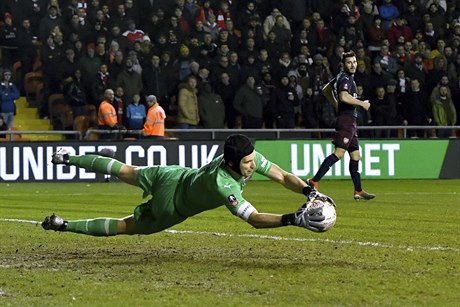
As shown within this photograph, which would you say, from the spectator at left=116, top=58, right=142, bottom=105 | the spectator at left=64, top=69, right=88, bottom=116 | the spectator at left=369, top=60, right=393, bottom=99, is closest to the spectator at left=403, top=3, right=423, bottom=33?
the spectator at left=369, top=60, right=393, bottom=99

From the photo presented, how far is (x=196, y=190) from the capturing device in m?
9.21

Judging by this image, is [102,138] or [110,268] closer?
[110,268]

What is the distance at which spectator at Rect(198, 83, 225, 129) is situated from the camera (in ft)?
82.9

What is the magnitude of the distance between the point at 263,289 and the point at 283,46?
19226mm

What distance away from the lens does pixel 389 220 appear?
547 inches

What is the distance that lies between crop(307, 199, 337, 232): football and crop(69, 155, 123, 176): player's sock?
216 centimetres

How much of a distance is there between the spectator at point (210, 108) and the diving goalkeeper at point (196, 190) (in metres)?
14.8

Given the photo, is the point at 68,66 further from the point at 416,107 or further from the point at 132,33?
the point at 416,107

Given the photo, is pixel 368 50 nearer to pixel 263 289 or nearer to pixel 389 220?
pixel 389 220

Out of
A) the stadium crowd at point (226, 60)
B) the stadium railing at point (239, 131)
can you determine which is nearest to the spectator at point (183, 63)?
the stadium crowd at point (226, 60)

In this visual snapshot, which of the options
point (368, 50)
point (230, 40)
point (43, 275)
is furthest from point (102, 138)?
point (43, 275)

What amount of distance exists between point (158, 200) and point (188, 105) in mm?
15680

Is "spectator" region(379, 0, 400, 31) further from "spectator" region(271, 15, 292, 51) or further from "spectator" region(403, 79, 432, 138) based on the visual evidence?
"spectator" region(271, 15, 292, 51)

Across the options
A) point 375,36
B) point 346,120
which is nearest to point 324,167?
point 346,120
